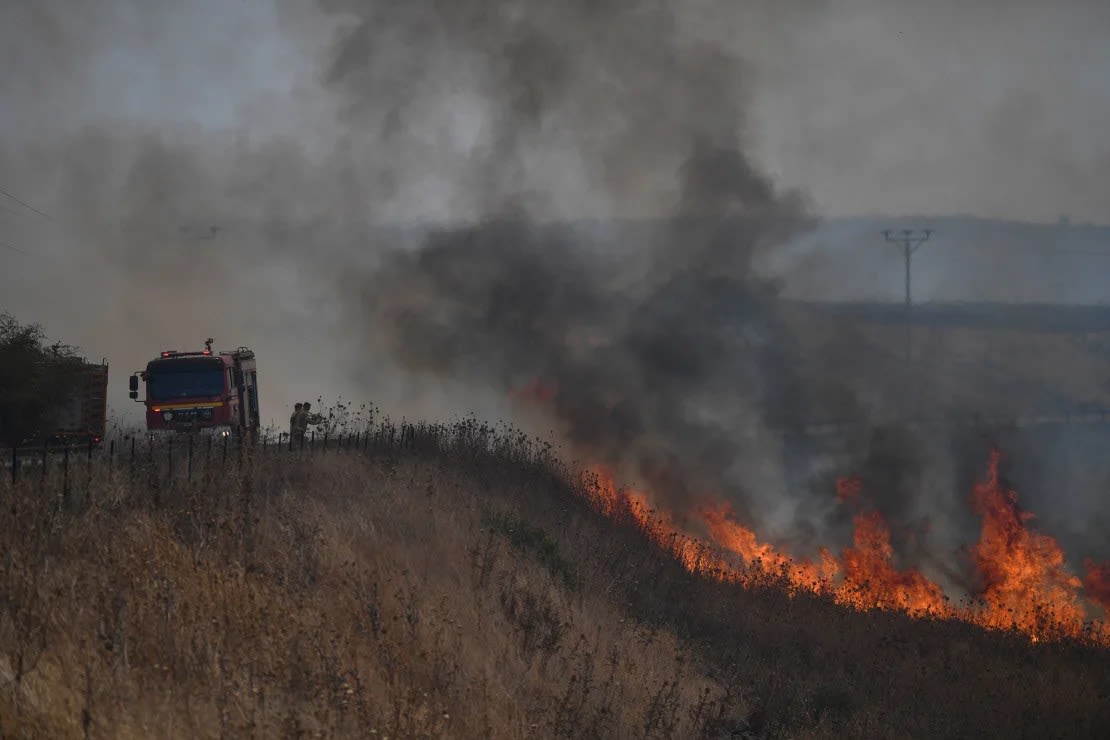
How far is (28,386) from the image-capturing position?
25.6 meters

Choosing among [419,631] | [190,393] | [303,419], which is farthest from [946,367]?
[419,631]

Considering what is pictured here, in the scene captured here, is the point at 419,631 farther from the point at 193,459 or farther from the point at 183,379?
the point at 183,379

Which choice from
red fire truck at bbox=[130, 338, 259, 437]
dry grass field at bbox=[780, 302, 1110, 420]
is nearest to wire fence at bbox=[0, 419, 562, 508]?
red fire truck at bbox=[130, 338, 259, 437]

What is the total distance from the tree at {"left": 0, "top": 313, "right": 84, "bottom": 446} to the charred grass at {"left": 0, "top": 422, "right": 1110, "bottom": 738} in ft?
35.5

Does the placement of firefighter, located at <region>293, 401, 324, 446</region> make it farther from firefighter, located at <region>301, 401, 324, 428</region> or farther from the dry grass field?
the dry grass field

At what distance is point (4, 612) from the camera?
7.76 m

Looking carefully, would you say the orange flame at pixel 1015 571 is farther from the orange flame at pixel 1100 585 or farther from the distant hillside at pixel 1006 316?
the distant hillside at pixel 1006 316

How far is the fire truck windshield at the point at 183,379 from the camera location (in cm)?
2362

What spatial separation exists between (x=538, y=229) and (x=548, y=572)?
19376 millimetres

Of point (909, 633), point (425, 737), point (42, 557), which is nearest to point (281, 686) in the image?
point (425, 737)

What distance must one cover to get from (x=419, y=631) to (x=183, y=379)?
1527 centimetres

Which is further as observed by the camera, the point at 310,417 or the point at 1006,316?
the point at 1006,316

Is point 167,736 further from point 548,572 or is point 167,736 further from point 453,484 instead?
point 453,484

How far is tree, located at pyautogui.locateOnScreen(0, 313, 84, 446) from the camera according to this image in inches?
997
